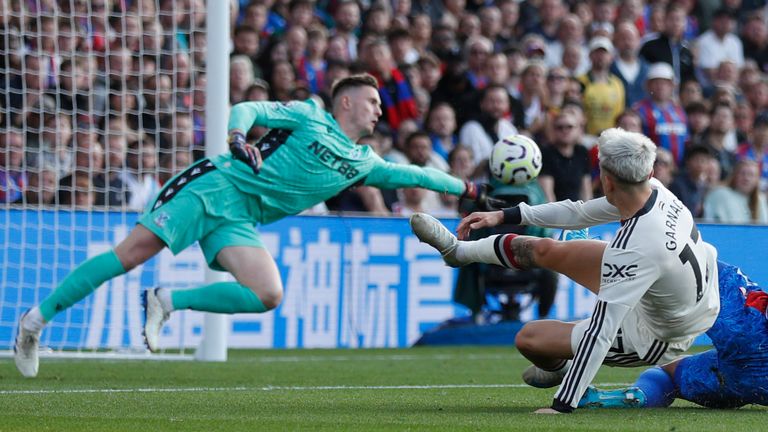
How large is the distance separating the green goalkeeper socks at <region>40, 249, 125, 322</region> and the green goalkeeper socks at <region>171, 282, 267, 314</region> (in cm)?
46

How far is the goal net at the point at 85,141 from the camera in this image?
12.2 metres

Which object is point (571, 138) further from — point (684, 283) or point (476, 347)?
point (684, 283)

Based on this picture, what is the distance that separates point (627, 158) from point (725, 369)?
1.30 meters

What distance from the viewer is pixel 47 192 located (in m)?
12.5

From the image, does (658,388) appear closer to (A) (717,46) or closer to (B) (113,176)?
(B) (113,176)

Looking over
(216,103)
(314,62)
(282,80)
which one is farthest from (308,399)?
(314,62)

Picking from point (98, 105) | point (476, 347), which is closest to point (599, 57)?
point (476, 347)

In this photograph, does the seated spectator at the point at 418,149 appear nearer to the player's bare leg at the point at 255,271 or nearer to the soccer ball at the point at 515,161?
the soccer ball at the point at 515,161

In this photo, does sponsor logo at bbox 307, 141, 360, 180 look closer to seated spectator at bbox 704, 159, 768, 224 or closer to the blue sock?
the blue sock

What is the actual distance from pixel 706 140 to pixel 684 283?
1122cm

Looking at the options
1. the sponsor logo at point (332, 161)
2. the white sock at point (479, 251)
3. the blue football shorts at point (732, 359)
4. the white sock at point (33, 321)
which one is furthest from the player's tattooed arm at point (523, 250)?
the white sock at point (33, 321)

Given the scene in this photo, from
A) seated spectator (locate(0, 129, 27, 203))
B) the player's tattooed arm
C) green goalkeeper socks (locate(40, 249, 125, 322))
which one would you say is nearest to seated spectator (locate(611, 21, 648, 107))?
seated spectator (locate(0, 129, 27, 203))

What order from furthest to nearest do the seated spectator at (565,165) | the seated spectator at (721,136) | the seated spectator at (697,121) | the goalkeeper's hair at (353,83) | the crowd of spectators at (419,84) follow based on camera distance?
the seated spectator at (697,121) → the seated spectator at (721,136) → the seated spectator at (565,165) → the crowd of spectators at (419,84) → the goalkeeper's hair at (353,83)

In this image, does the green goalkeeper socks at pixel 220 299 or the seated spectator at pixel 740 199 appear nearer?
the green goalkeeper socks at pixel 220 299
